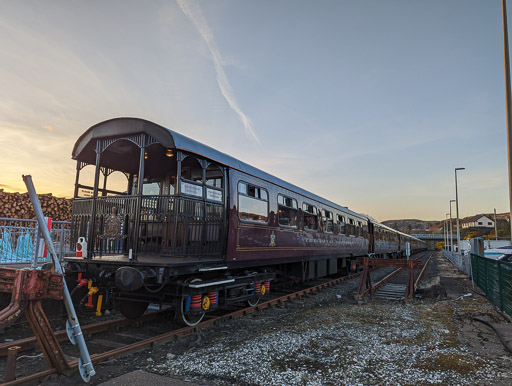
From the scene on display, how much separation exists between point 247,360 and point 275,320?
2.67m

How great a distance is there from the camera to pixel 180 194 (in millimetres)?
5988

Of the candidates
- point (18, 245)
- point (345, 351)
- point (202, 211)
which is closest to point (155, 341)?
point (202, 211)

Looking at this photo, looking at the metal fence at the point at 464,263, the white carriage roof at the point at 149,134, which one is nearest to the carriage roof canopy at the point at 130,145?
the white carriage roof at the point at 149,134

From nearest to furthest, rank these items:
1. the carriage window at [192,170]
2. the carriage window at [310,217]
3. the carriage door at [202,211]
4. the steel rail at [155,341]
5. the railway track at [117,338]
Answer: the steel rail at [155,341], the railway track at [117,338], the carriage door at [202,211], the carriage window at [192,170], the carriage window at [310,217]

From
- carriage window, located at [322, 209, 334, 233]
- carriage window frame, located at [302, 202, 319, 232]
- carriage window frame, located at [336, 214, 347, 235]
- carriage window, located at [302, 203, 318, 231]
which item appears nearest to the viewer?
carriage window frame, located at [302, 202, 319, 232]

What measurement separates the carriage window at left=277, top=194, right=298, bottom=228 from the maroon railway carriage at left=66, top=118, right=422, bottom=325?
0.16 m

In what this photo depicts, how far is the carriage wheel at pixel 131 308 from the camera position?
6.20 meters

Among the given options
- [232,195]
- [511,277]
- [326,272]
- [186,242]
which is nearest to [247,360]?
[186,242]

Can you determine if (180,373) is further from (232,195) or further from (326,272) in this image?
(326,272)

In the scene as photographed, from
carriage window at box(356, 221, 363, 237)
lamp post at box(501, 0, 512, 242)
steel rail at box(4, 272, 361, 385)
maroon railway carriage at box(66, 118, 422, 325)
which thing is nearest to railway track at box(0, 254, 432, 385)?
steel rail at box(4, 272, 361, 385)

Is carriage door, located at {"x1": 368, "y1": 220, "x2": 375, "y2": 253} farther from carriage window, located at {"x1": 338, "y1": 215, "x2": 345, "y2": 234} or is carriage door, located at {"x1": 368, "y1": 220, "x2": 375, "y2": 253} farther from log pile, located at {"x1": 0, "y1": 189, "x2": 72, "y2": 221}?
log pile, located at {"x1": 0, "y1": 189, "x2": 72, "y2": 221}

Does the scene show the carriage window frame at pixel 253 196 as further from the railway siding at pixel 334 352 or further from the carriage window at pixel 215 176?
the railway siding at pixel 334 352

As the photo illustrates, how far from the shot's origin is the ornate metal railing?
6035mm

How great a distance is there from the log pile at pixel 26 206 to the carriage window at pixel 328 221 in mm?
11494
